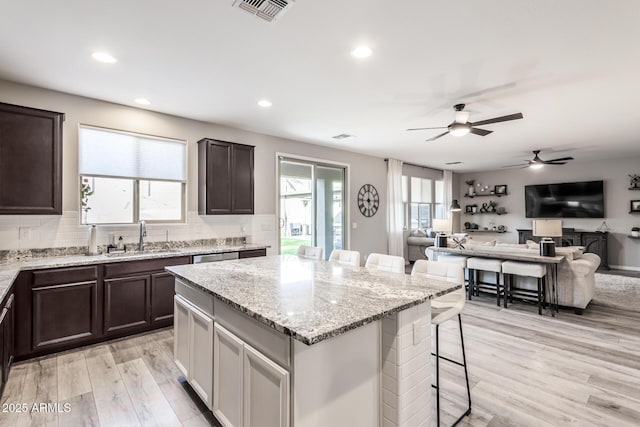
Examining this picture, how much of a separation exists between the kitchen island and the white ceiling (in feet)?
6.04

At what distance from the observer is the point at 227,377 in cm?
181

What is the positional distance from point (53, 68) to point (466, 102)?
4351 mm

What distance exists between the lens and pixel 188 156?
4379mm

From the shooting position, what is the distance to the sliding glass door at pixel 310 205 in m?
5.67

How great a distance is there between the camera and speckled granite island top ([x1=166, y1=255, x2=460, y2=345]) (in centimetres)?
135

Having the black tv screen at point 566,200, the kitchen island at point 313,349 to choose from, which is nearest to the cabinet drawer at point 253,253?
the kitchen island at point 313,349

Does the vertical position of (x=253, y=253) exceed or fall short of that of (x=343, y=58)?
it falls short

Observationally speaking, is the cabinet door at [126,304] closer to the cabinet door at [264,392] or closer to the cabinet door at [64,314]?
the cabinet door at [64,314]

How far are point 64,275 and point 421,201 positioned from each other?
7989 mm

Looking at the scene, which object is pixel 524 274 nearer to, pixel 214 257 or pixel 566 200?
pixel 214 257

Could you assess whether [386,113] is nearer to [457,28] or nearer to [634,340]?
[457,28]

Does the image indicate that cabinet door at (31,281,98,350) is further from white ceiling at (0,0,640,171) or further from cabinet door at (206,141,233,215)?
white ceiling at (0,0,640,171)

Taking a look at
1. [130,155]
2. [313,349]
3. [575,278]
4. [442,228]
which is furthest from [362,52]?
[575,278]

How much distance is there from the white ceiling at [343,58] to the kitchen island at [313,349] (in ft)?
6.04
